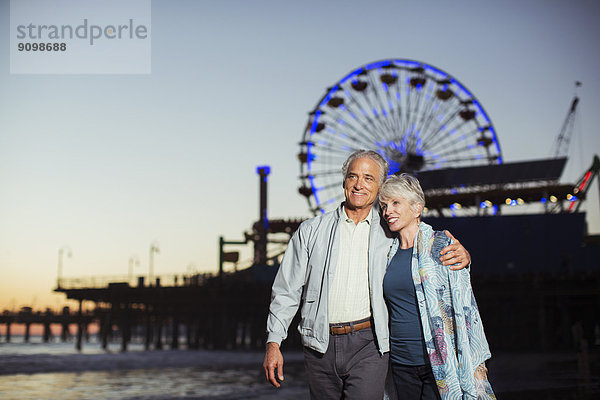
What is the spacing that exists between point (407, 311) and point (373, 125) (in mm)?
34052

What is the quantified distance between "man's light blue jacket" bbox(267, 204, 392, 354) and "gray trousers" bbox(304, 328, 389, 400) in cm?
6

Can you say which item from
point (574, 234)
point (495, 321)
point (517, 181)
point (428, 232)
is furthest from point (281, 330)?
point (517, 181)

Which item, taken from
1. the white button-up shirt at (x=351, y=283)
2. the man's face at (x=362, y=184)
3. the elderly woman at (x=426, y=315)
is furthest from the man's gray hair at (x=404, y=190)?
the white button-up shirt at (x=351, y=283)

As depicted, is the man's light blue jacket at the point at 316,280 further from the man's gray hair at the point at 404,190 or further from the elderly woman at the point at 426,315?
the man's gray hair at the point at 404,190

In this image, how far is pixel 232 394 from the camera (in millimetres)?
15156

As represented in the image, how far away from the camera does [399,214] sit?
3701 mm

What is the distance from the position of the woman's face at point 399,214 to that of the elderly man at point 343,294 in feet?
0.51

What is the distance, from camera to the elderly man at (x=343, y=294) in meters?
3.64

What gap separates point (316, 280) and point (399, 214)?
2.06 ft

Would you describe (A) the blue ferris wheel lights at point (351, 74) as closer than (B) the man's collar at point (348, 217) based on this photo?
No

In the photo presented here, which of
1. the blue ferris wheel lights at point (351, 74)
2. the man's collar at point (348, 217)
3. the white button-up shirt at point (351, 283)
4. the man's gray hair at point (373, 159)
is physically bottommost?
the white button-up shirt at point (351, 283)

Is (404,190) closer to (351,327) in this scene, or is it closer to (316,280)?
(316,280)

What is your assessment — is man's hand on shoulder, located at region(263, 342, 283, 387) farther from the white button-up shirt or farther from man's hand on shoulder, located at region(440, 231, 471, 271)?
man's hand on shoulder, located at region(440, 231, 471, 271)

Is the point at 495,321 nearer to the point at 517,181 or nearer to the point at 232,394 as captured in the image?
the point at 517,181
